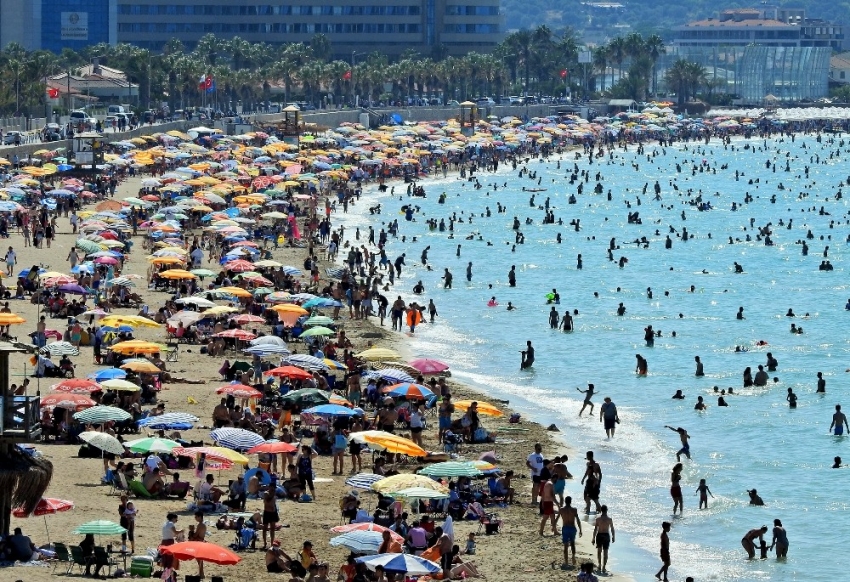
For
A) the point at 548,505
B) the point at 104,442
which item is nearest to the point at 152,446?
the point at 104,442

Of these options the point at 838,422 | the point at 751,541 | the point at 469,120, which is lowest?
the point at 838,422

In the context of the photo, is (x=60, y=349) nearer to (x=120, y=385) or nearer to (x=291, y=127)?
(x=120, y=385)

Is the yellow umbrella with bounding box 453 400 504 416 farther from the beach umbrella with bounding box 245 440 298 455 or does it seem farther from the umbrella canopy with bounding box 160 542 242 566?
the umbrella canopy with bounding box 160 542 242 566

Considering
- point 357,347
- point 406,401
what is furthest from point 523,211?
point 406,401

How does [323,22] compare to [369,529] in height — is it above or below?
above

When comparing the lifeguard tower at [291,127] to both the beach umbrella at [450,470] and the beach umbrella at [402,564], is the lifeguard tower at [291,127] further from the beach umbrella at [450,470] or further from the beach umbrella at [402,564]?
the beach umbrella at [402,564]

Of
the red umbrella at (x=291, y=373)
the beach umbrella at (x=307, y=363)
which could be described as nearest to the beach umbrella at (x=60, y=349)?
the red umbrella at (x=291, y=373)
